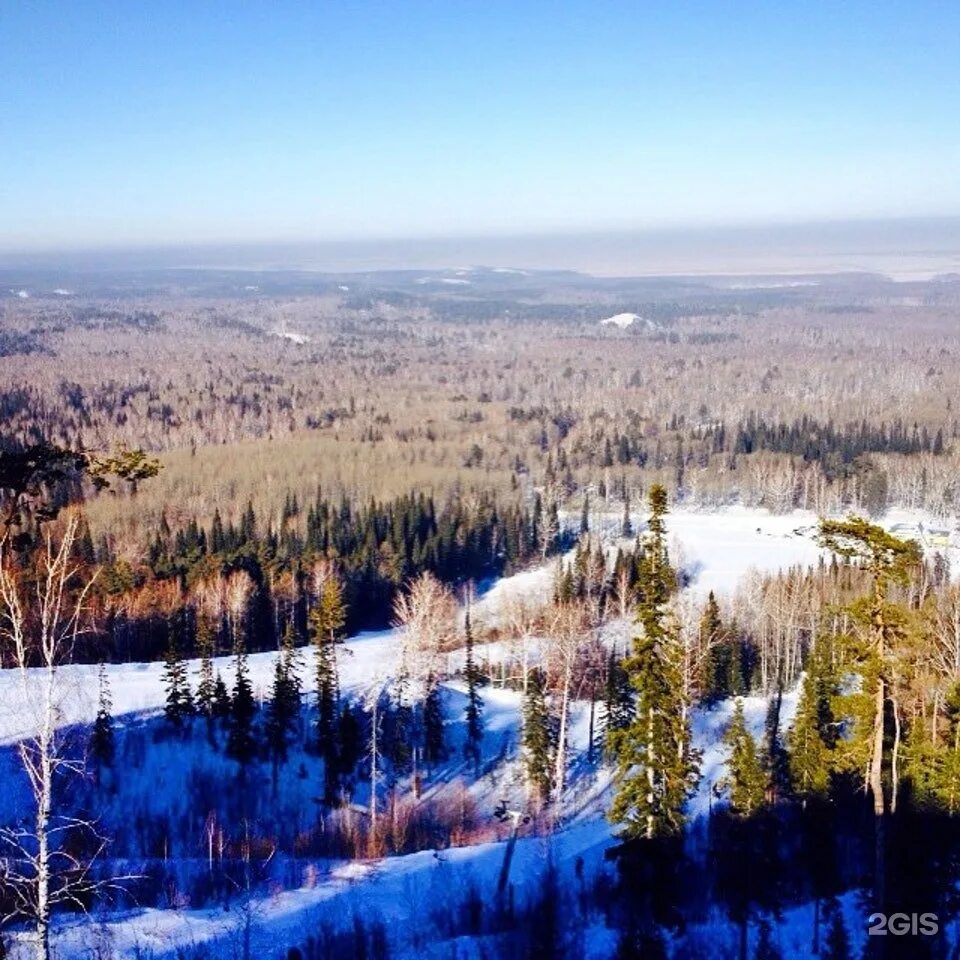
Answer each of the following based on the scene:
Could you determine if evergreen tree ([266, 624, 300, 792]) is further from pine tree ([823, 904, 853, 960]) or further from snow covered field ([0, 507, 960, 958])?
pine tree ([823, 904, 853, 960])

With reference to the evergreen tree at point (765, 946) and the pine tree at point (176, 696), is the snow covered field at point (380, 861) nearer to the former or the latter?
the evergreen tree at point (765, 946)

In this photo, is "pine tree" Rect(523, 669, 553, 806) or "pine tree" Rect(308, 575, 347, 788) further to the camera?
"pine tree" Rect(308, 575, 347, 788)

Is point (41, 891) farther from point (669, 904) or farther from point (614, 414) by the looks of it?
point (614, 414)

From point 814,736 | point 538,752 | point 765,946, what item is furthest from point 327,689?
point 765,946

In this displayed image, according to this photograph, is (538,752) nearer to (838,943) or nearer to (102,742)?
(838,943)

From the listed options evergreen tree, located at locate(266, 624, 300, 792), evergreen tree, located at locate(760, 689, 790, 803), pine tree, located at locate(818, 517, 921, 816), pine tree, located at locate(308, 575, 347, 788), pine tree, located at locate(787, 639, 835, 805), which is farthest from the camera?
evergreen tree, located at locate(266, 624, 300, 792)

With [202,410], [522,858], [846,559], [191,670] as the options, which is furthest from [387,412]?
[846,559]

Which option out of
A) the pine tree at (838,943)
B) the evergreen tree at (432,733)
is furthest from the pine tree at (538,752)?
the pine tree at (838,943)

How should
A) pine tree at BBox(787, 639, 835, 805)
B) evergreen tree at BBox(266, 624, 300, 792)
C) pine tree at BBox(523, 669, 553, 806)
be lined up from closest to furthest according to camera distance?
pine tree at BBox(787, 639, 835, 805) < pine tree at BBox(523, 669, 553, 806) < evergreen tree at BBox(266, 624, 300, 792)

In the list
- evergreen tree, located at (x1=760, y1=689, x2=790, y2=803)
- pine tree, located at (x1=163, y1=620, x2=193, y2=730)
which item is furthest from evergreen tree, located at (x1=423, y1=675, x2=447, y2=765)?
evergreen tree, located at (x1=760, y1=689, x2=790, y2=803)

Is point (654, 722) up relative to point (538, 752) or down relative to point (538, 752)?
up
